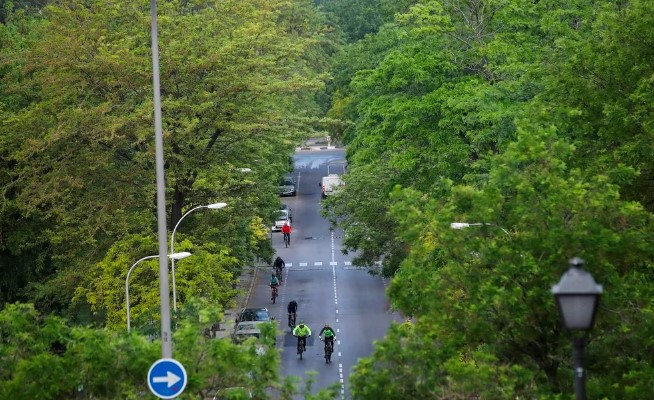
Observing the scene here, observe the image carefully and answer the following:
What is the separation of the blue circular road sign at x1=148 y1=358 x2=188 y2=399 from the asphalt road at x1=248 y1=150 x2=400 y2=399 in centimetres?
2020

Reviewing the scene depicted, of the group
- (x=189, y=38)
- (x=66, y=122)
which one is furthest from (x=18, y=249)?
(x=189, y=38)

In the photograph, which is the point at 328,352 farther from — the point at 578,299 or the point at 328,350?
the point at 578,299

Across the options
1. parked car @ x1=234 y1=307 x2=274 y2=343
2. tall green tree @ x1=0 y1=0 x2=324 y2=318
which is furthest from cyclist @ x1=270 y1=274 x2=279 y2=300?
tall green tree @ x1=0 y1=0 x2=324 y2=318

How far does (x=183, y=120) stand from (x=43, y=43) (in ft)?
21.7

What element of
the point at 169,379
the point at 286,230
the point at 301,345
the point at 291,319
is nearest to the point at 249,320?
the point at 291,319

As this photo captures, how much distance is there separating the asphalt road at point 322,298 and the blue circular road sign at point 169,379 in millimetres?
20202

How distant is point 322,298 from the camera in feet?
200

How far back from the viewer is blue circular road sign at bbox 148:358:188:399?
17.3 meters

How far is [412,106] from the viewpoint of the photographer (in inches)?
1912

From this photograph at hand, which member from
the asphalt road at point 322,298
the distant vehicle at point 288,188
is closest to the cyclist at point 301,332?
the asphalt road at point 322,298

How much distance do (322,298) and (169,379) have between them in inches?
1718

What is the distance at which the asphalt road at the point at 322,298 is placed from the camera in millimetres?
47131

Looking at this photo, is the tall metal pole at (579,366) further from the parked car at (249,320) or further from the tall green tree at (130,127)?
the parked car at (249,320)

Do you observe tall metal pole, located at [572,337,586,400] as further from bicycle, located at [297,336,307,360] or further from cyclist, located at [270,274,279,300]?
cyclist, located at [270,274,279,300]
